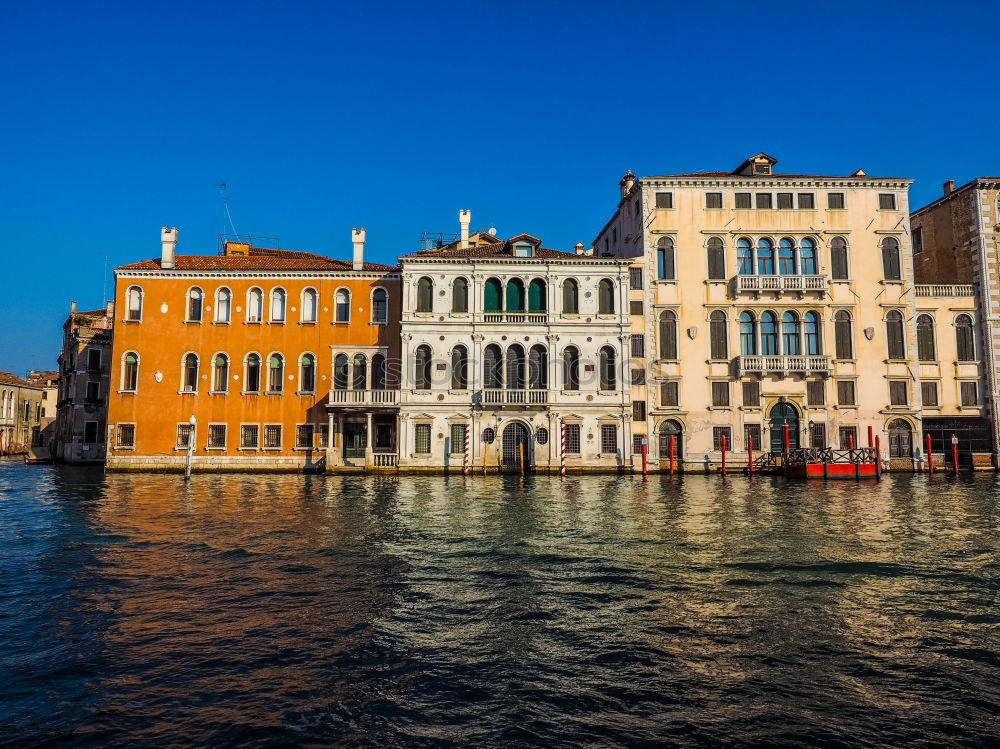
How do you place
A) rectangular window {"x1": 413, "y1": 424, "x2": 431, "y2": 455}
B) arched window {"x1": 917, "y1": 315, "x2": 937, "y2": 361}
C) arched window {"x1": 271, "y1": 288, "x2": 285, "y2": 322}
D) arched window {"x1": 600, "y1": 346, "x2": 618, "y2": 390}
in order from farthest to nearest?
arched window {"x1": 917, "y1": 315, "x2": 937, "y2": 361}, arched window {"x1": 271, "y1": 288, "x2": 285, "y2": 322}, arched window {"x1": 600, "y1": 346, "x2": 618, "y2": 390}, rectangular window {"x1": 413, "y1": 424, "x2": 431, "y2": 455}

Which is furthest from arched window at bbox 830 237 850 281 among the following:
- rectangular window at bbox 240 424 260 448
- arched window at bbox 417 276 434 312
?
rectangular window at bbox 240 424 260 448

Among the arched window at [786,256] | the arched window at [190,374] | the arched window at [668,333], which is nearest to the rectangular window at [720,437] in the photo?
the arched window at [668,333]

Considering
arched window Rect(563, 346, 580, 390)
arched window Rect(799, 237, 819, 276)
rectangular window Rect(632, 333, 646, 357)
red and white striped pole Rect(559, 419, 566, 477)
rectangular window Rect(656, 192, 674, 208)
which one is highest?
rectangular window Rect(656, 192, 674, 208)

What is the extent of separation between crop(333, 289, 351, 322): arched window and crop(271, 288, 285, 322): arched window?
Result: 242cm

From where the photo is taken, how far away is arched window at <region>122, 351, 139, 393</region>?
32.8m

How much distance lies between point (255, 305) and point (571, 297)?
14680 millimetres

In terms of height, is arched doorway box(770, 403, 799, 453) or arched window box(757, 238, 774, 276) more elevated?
arched window box(757, 238, 774, 276)

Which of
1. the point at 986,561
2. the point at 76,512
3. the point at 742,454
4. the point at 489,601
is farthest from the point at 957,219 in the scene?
the point at 76,512

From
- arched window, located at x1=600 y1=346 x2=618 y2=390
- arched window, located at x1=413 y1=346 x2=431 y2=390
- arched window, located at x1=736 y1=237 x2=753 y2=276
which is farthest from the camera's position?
arched window, located at x1=736 y1=237 x2=753 y2=276

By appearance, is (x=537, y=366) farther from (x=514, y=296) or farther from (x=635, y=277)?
(x=635, y=277)

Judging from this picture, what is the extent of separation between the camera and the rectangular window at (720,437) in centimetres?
3278

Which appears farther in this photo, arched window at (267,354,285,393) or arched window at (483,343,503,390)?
arched window at (267,354,285,393)

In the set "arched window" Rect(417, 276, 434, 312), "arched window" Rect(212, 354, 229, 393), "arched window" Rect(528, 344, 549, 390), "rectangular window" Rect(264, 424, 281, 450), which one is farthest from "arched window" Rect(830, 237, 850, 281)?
"arched window" Rect(212, 354, 229, 393)

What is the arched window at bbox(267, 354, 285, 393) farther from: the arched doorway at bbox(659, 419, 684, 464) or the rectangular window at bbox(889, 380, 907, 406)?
the rectangular window at bbox(889, 380, 907, 406)
